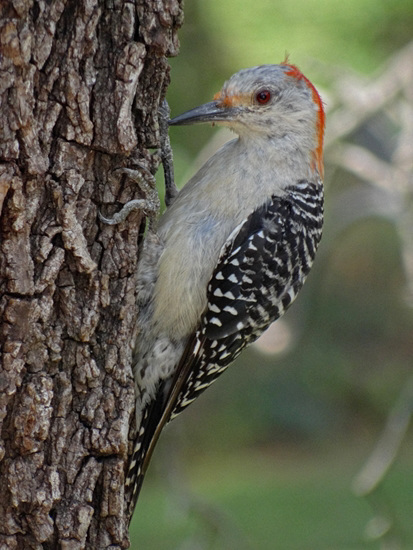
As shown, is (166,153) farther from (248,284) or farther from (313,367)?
(313,367)

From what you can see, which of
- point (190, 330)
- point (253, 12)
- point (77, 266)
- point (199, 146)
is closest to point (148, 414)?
point (190, 330)

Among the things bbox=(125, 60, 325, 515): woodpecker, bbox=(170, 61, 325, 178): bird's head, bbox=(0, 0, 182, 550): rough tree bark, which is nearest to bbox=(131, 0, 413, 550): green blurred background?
bbox=(125, 60, 325, 515): woodpecker

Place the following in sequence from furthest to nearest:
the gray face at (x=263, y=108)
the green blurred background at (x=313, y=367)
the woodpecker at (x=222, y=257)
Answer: the green blurred background at (x=313, y=367)
the gray face at (x=263, y=108)
the woodpecker at (x=222, y=257)

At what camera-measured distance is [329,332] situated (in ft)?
43.8

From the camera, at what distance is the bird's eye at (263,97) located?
13.1 ft

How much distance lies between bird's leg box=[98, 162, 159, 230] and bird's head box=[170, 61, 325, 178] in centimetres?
59

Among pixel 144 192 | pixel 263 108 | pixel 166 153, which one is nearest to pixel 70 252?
pixel 144 192

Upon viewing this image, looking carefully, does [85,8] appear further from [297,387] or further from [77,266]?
[297,387]

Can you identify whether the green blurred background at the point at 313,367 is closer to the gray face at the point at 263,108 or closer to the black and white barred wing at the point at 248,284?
the black and white barred wing at the point at 248,284

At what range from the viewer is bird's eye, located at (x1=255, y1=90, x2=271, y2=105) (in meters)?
4.01

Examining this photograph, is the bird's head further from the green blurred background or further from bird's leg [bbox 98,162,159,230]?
the green blurred background

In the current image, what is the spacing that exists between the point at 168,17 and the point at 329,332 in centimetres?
1068

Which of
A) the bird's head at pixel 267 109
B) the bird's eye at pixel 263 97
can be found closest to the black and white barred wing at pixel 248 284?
the bird's head at pixel 267 109

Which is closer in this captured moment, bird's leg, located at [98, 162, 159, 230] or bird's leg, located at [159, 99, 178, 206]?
bird's leg, located at [98, 162, 159, 230]
